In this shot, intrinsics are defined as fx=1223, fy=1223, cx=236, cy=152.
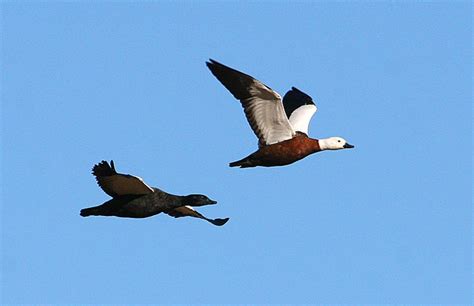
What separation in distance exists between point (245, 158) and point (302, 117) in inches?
95.1

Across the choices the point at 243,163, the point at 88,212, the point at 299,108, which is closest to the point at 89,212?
the point at 88,212

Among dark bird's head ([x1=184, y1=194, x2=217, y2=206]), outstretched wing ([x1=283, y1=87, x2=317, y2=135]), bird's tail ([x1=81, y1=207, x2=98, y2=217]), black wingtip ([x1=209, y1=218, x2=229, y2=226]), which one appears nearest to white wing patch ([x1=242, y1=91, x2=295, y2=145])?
outstretched wing ([x1=283, y1=87, x2=317, y2=135])

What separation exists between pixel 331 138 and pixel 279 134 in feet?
4.38

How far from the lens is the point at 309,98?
82.6ft

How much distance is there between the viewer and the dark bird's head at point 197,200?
20.9 m

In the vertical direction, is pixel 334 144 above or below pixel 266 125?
above

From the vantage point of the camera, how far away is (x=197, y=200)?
826 inches

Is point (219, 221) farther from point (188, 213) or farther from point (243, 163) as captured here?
point (243, 163)

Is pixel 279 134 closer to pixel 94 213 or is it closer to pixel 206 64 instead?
pixel 206 64

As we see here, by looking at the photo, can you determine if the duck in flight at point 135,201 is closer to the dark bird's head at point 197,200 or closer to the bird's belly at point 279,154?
the dark bird's head at point 197,200

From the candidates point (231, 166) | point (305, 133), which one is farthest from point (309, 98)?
point (231, 166)

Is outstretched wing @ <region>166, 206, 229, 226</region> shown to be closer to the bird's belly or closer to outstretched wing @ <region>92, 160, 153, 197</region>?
the bird's belly

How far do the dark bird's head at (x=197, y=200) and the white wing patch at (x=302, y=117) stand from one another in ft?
10.4

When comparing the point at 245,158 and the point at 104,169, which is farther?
the point at 245,158
